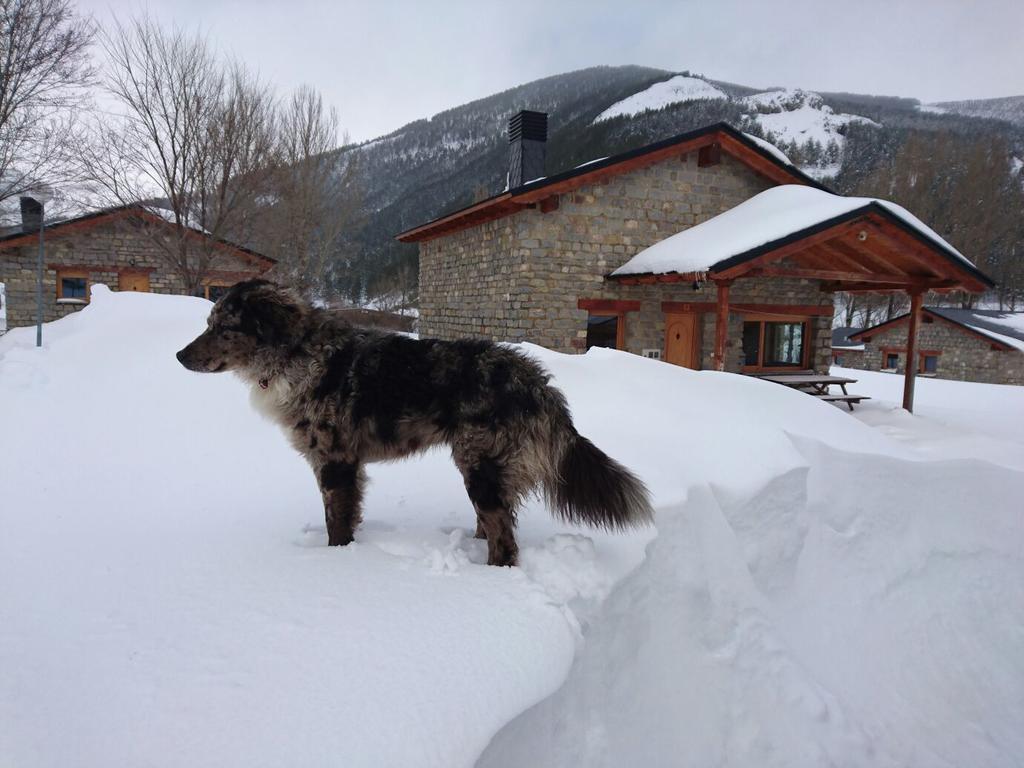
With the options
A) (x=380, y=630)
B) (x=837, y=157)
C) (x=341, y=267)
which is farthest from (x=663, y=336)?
(x=837, y=157)

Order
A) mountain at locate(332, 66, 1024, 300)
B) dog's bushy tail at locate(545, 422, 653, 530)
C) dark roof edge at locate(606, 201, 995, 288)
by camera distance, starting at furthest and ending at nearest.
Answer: mountain at locate(332, 66, 1024, 300)
dark roof edge at locate(606, 201, 995, 288)
dog's bushy tail at locate(545, 422, 653, 530)

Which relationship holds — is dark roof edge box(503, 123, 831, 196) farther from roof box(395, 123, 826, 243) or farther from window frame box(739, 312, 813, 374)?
window frame box(739, 312, 813, 374)

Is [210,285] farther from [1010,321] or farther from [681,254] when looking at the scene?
[1010,321]

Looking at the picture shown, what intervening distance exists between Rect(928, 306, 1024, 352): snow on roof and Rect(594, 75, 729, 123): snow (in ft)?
168

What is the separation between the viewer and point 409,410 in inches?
136

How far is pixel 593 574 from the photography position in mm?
3471

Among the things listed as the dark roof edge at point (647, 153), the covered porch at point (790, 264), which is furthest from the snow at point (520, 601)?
the dark roof edge at point (647, 153)

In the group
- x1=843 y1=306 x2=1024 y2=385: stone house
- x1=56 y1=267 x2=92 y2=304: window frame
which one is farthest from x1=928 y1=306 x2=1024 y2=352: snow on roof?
x1=56 y1=267 x2=92 y2=304: window frame

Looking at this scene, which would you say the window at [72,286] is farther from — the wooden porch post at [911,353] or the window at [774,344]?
the wooden porch post at [911,353]

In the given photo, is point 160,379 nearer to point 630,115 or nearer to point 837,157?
point 630,115

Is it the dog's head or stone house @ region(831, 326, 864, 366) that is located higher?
the dog's head

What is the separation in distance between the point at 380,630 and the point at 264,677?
527 mm

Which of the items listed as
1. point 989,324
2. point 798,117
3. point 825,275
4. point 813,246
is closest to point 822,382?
point 825,275

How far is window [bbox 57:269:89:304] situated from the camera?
19484mm
